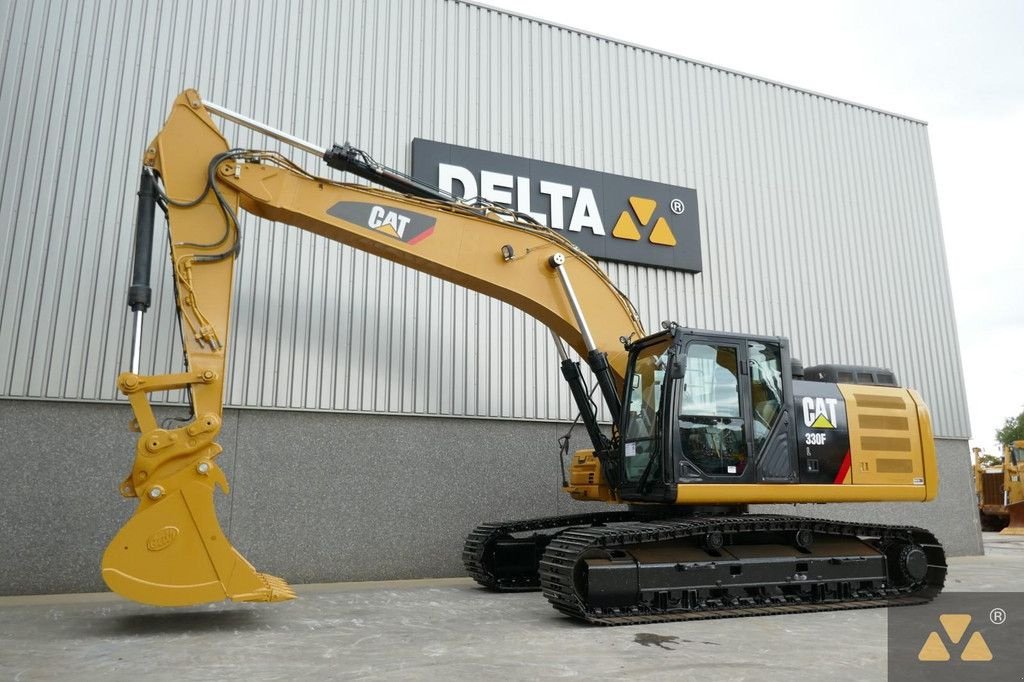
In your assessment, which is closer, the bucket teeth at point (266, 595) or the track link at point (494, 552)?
the bucket teeth at point (266, 595)

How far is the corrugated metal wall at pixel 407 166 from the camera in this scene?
899cm

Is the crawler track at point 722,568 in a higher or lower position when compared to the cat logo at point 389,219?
lower

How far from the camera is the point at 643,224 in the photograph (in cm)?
1191

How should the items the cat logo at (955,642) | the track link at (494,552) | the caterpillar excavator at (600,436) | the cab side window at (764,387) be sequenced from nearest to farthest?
the cat logo at (955,642), the caterpillar excavator at (600,436), the cab side window at (764,387), the track link at (494,552)

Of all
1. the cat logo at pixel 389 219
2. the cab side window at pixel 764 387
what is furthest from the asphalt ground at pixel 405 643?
the cat logo at pixel 389 219

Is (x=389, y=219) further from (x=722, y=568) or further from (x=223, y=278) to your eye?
(x=722, y=568)

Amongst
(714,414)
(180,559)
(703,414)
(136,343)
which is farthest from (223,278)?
(714,414)

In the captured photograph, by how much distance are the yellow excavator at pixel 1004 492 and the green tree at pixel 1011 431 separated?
4596 centimetres

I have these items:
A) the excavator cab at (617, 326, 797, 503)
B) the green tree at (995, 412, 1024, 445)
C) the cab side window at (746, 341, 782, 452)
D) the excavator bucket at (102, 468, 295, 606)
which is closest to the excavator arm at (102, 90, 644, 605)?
the excavator bucket at (102, 468, 295, 606)

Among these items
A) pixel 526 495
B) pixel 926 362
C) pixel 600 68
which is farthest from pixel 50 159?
pixel 926 362

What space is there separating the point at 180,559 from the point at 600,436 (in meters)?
4.18

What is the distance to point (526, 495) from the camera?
10250mm

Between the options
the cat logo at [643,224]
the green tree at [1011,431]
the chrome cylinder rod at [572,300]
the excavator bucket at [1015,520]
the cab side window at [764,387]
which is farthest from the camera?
the green tree at [1011,431]

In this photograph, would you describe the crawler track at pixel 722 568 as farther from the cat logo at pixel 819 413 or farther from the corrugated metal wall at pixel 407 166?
the corrugated metal wall at pixel 407 166
